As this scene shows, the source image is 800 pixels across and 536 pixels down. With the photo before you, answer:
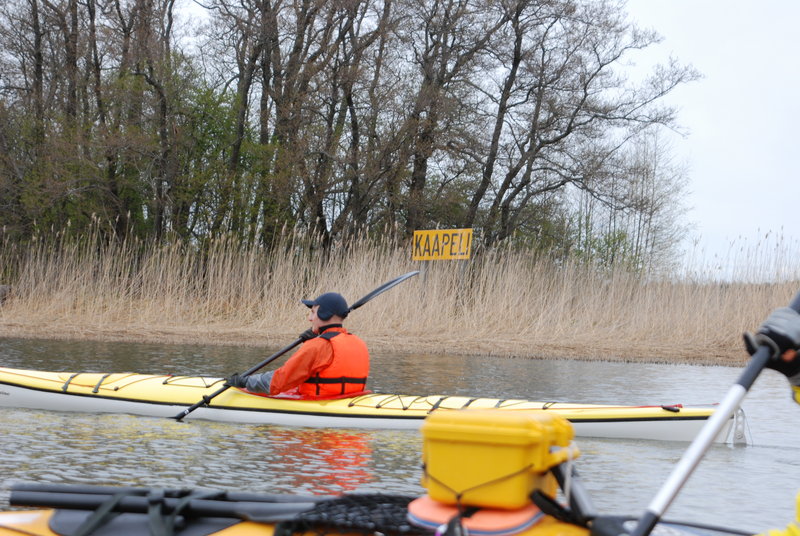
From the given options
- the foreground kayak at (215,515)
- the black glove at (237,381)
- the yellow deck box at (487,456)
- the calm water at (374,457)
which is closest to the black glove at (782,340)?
the foreground kayak at (215,515)

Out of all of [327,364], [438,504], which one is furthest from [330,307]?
[438,504]

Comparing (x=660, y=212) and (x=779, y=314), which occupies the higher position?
(x=660, y=212)

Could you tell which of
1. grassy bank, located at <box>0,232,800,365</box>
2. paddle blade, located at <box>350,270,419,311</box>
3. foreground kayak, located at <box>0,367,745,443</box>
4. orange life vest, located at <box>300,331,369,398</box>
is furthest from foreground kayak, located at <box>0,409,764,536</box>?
grassy bank, located at <box>0,232,800,365</box>

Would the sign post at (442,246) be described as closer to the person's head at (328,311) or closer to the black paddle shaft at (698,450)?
the person's head at (328,311)

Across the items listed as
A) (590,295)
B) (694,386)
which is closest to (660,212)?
(590,295)

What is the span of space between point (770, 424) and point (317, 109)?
46.8 feet

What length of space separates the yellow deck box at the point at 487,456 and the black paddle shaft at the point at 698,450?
0.87 feet

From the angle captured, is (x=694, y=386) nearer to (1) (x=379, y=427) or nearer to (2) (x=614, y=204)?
(1) (x=379, y=427)

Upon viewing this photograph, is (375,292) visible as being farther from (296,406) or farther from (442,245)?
(442,245)

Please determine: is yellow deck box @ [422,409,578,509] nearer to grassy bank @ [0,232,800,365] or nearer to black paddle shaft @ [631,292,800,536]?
black paddle shaft @ [631,292,800,536]

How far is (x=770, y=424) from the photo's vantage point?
6.79 metres

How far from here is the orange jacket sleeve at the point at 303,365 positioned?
20.6 ft

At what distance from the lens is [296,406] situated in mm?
6387

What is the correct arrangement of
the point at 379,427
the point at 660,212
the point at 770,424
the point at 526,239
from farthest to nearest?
1. the point at 660,212
2. the point at 526,239
3. the point at 770,424
4. the point at 379,427
